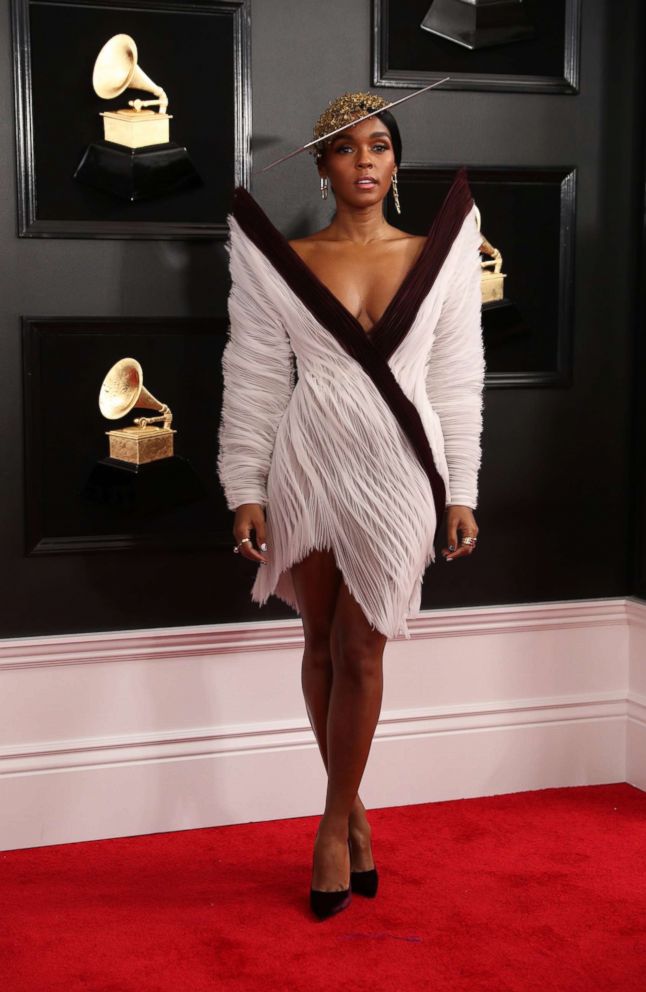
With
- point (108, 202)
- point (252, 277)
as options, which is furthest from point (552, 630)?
point (108, 202)

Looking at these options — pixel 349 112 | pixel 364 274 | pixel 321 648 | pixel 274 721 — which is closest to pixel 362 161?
pixel 349 112

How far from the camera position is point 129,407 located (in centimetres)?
294

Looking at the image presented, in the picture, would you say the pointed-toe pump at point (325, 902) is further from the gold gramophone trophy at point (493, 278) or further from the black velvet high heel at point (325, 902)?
the gold gramophone trophy at point (493, 278)

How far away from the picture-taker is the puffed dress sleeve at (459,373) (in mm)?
2689

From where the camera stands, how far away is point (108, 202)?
2906 millimetres

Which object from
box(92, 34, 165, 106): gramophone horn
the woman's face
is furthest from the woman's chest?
box(92, 34, 165, 106): gramophone horn

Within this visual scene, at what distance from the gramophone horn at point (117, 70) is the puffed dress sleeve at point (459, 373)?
889mm

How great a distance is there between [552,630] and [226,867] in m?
1.16

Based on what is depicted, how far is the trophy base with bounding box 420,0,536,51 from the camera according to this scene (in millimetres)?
3068

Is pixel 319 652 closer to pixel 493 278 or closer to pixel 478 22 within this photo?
pixel 493 278

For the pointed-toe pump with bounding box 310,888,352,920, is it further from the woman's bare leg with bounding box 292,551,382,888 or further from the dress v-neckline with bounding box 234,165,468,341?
the dress v-neckline with bounding box 234,165,468,341

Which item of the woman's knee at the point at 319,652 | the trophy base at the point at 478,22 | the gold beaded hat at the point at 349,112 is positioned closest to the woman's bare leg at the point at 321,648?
the woman's knee at the point at 319,652

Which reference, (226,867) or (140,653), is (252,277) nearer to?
(140,653)

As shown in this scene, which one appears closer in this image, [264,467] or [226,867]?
[264,467]
